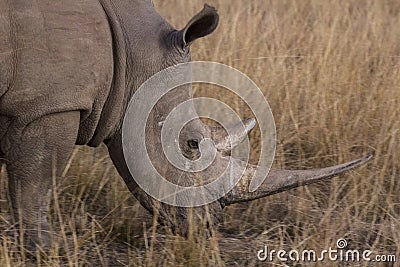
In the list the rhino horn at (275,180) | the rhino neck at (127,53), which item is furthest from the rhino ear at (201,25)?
the rhino horn at (275,180)

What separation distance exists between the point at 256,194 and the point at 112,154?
70cm

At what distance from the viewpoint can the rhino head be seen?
4.07 meters

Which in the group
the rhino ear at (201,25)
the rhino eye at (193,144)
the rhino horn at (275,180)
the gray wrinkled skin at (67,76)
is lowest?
the rhino horn at (275,180)

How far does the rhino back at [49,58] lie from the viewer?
3.68 metres

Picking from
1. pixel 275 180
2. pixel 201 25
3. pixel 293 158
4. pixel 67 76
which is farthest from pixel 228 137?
pixel 293 158

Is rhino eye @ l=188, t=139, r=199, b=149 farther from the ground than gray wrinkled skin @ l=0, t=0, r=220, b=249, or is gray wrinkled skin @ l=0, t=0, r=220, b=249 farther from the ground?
gray wrinkled skin @ l=0, t=0, r=220, b=249

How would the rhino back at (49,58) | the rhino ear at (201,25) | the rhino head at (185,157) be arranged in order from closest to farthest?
1. the rhino back at (49,58)
2. the rhino ear at (201,25)
3. the rhino head at (185,157)

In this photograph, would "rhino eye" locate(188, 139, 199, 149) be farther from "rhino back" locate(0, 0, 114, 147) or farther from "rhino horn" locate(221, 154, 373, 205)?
"rhino back" locate(0, 0, 114, 147)

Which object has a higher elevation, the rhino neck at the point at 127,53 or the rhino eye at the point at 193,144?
the rhino neck at the point at 127,53

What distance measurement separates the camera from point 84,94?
3.82m

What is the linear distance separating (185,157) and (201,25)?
2.02 feet

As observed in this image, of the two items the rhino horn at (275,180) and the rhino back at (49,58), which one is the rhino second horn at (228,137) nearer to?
the rhino horn at (275,180)

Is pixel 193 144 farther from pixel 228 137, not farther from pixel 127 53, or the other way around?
pixel 127 53

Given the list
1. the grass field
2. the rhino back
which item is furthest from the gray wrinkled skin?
the grass field
